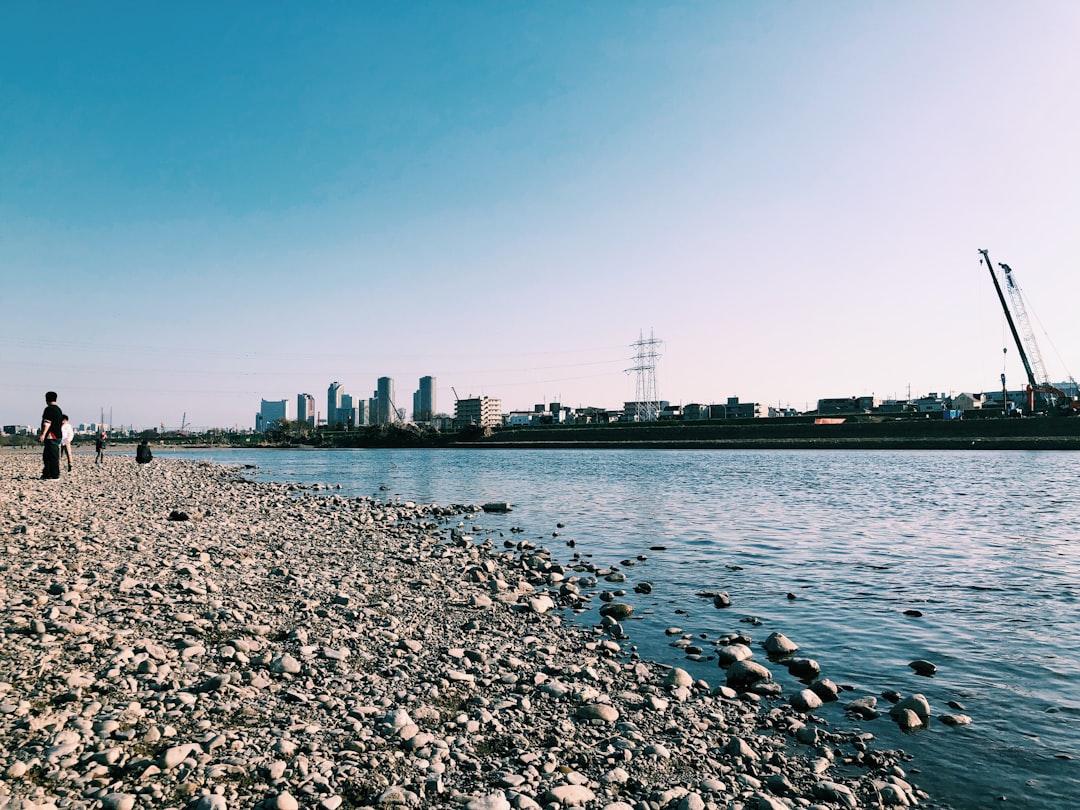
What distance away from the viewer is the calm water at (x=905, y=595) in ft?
25.3

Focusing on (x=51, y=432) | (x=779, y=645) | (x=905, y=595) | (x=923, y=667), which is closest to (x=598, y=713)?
(x=779, y=645)

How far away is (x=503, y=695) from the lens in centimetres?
821

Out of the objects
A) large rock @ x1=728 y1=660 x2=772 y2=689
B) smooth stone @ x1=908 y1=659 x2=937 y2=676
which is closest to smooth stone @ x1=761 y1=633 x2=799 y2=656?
large rock @ x1=728 y1=660 x2=772 y2=689

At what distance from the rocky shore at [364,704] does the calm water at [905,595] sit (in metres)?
0.91

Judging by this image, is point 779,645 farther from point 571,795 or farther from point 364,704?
point 364,704

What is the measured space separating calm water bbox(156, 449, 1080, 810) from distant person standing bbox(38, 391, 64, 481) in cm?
1724

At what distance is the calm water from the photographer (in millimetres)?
7699

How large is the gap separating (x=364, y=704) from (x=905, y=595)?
1316 centimetres

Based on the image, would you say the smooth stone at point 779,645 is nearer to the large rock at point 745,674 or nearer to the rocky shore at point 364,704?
the rocky shore at point 364,704

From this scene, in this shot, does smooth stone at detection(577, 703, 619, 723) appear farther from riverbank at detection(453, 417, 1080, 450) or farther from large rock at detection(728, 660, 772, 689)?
riverbank at detection(453, 417, 1080, 450)

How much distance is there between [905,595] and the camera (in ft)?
48.4

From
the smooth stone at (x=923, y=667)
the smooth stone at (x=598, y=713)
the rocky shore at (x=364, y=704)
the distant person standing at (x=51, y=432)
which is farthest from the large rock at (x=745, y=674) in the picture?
the distant person standing at (x=51, y=432)

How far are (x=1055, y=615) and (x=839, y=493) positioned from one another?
28.1 metres

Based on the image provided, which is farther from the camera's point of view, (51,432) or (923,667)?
(51,432)
